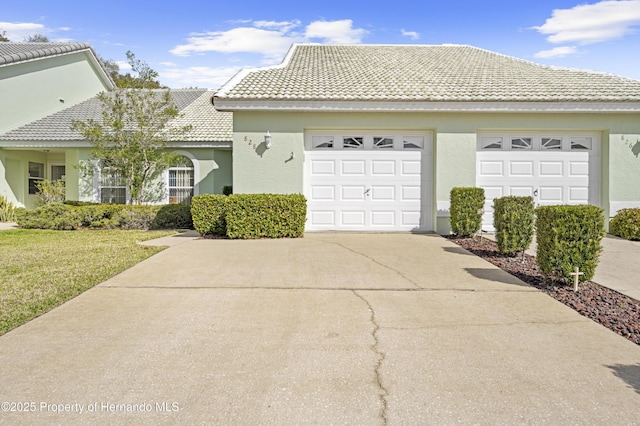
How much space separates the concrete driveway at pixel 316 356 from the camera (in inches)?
114

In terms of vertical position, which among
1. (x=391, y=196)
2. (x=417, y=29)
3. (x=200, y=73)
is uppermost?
(x=200, y=73)

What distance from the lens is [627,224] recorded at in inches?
414

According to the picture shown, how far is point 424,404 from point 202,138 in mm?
14503

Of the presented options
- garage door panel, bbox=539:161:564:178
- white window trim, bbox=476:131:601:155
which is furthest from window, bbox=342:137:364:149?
garage door panel, bbox=539:161:564:178

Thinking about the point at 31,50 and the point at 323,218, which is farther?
the point at 31,50

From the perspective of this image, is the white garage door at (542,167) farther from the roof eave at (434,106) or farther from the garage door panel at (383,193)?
the garage door panel at (383,193)

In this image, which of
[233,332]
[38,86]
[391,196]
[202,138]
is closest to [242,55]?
[202,138]

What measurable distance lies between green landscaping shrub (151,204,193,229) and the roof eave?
Result: 429cm

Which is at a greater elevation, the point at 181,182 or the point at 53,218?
the point at 181,182

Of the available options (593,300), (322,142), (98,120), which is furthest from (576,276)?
(98,120)

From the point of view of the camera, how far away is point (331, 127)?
452 inches

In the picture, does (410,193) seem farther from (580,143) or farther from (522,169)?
(580,143)

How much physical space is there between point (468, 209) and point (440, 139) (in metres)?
2.36

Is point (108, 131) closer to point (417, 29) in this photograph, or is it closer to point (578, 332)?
point (417, 29)
